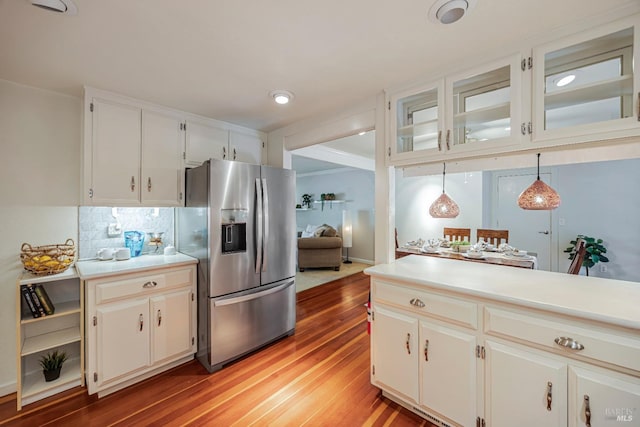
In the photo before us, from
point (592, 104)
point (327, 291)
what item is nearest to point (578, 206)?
point (592, 104)

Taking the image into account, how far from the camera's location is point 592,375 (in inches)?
42.6

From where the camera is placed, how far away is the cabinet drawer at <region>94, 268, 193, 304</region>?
71.8 inches

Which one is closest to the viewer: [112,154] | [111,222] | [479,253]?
[112,154]

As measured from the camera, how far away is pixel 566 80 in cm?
140

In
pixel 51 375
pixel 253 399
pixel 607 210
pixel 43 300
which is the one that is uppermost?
pixel 607 210

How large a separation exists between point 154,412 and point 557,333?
2.35 m

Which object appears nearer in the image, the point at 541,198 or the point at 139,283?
the point at 139,283

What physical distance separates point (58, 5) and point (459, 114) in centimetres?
224

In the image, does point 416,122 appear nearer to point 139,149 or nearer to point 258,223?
point 258,223

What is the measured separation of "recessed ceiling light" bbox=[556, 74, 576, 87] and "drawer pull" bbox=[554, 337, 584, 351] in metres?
1.32

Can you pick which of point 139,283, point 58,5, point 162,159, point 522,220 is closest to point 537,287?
point 139,283

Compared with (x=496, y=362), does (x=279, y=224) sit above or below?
above

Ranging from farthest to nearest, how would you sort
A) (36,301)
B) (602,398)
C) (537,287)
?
(36,301) → (537,287) → (602,398)

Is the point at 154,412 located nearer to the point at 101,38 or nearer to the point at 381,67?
the point at 101,38
